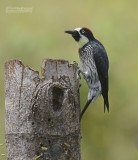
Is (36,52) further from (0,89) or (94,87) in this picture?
(0,89)

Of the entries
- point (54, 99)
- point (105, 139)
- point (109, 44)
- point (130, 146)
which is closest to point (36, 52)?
point (109, 44)

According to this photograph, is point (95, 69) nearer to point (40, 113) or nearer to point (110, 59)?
point (110, 59)

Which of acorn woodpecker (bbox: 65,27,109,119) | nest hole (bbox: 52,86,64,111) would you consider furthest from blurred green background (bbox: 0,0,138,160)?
nest hole (bbox: 52,86,64,111)

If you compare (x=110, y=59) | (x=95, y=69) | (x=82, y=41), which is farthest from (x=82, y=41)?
(x=110, y=59)

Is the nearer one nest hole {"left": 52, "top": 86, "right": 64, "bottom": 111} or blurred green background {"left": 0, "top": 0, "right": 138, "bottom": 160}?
nest hole {"left": 52, "top": 86, "right": 64, "bottom": 111}

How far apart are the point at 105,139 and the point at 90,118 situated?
586 millimetres

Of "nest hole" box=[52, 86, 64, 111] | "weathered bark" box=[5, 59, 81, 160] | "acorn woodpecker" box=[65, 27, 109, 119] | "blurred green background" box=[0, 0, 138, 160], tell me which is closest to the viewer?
"weathered bark" box=[5, 59, 81, 160]

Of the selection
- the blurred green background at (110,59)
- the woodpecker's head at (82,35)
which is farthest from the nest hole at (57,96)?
the blurred green background at (110,59)

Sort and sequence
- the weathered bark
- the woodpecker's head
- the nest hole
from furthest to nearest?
1. the woodpecker's head
2. the nest hole
3. the weathered bark

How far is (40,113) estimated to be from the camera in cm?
331

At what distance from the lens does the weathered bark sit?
331 centimetres

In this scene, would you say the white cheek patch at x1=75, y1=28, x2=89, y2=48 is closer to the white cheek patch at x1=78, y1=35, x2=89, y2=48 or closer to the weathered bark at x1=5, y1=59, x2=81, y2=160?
the white cheek patch at x1=78, y1=35, x2=89, y2=48

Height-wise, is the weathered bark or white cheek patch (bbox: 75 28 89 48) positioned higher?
white cheek patch (bbox: 75 28 89 48)

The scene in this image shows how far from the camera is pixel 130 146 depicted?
7.02m
